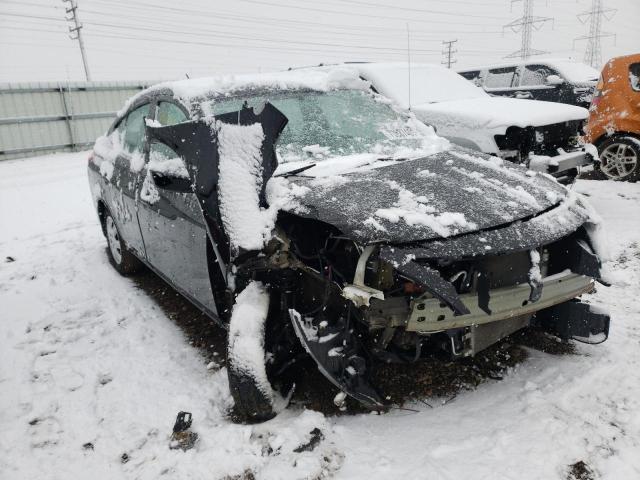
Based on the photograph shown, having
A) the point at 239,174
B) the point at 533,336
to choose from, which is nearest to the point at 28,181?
the point at 239,174

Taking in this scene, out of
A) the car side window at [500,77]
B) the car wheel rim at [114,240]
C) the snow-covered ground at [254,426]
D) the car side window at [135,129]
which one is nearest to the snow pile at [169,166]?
the car side window at [135,129]

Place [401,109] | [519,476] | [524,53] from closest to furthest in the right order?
[519,476] → [401,109] → [524,53]

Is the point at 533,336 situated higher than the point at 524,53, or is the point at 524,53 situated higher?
the point at 524,53

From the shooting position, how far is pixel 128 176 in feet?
12.2

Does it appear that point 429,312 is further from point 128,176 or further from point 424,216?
point 128,176

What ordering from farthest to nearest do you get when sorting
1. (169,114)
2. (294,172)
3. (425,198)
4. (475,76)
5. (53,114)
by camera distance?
(53,114) → (475,76) → (169,114) → (294,172) → (425,198)

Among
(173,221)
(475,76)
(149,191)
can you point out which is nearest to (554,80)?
(475,76)

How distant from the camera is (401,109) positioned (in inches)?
151

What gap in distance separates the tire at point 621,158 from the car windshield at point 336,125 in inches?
178

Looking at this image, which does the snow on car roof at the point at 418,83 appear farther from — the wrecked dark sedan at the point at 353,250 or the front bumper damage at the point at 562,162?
the wrecked dark sedan at the point at 353,250

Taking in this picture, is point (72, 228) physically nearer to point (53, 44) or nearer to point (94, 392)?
point (94, 392)

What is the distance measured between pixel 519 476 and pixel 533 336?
4.35ft

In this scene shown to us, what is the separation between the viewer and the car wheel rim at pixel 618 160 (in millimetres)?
6652

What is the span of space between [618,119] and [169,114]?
6251 millimetres
